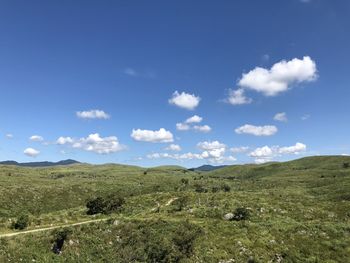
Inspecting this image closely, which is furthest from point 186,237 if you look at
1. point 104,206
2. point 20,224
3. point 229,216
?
point 104,206

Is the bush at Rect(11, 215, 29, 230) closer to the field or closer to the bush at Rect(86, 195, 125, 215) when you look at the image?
the field

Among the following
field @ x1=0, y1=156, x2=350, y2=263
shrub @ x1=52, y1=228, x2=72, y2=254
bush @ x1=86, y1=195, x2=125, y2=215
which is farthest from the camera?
bush @ x1=86, y1=195, x2=125, y2=215

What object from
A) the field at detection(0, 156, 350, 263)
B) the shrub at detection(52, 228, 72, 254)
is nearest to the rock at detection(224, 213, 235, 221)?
the field at detection(0, 156, 350, 263)

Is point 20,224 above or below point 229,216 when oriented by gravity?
above

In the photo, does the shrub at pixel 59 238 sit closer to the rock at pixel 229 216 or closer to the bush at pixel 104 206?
the bush at pixel 104 206

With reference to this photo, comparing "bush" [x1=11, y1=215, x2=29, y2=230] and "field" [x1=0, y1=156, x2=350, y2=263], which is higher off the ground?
"bush" [x1=11, y1=215, x2=29, y2=230]

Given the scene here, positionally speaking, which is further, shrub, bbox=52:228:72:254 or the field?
shrub, bbox=52:228:72:254

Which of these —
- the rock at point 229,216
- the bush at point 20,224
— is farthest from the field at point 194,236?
the bush at point 20,224

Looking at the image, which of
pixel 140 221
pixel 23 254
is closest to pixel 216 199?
pixel 140 221

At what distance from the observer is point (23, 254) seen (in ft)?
144

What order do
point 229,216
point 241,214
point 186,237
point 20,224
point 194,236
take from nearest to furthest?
1. point 186,237
2. point 194,236
3. point 20,224
4. point 229,216
5. point 241,214

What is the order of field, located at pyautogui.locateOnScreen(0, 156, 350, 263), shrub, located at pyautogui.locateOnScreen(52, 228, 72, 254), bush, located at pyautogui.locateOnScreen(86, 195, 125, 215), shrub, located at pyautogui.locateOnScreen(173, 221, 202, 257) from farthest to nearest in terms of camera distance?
bush, located at pyautogui.locateOnScreen(86, 195, 125, 215) → shrub, located at pyautogui.locateOnScreen(52, 228, 72, 254) → shrub, located at pyautogui.locateOnScreen(173, 221, 202, 257) → field, located at pyautogui.locateOnScreen(0, 156, 350, 263)

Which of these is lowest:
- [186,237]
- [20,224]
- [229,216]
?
[186,237]

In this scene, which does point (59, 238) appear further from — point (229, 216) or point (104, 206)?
point (229, 216)
